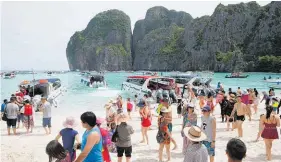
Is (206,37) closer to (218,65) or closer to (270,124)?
(218,65)

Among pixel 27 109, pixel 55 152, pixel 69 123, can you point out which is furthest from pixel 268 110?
pixel 27 109

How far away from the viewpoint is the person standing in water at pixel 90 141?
3670mm

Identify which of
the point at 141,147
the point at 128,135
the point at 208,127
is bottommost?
the point at 141,147

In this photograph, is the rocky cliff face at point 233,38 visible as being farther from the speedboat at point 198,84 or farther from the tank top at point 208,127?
the tank top at point 208,127

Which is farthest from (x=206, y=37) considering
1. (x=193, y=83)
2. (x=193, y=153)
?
(x=193, y=153)

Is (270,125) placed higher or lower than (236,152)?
lower

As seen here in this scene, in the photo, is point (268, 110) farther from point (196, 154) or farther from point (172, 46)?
point (172, 46)

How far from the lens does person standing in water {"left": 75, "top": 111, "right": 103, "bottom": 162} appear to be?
3.67 meters

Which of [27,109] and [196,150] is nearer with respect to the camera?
[196,150]

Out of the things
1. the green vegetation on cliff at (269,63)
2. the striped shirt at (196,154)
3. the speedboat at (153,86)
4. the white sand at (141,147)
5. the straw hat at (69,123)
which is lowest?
the white sand at (141,147)

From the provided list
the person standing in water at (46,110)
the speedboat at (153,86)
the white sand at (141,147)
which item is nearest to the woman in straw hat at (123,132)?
the white sand at (141,147)

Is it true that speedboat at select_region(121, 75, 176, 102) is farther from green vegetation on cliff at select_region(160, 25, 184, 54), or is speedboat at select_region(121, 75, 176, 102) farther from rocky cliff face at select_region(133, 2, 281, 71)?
green vegetation on cliff at select_region(160, 25, 184, 54)

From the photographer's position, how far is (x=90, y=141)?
3699 millimetres

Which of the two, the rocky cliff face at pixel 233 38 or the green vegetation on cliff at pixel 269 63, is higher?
the rocky cliff face at pixel 233 38
